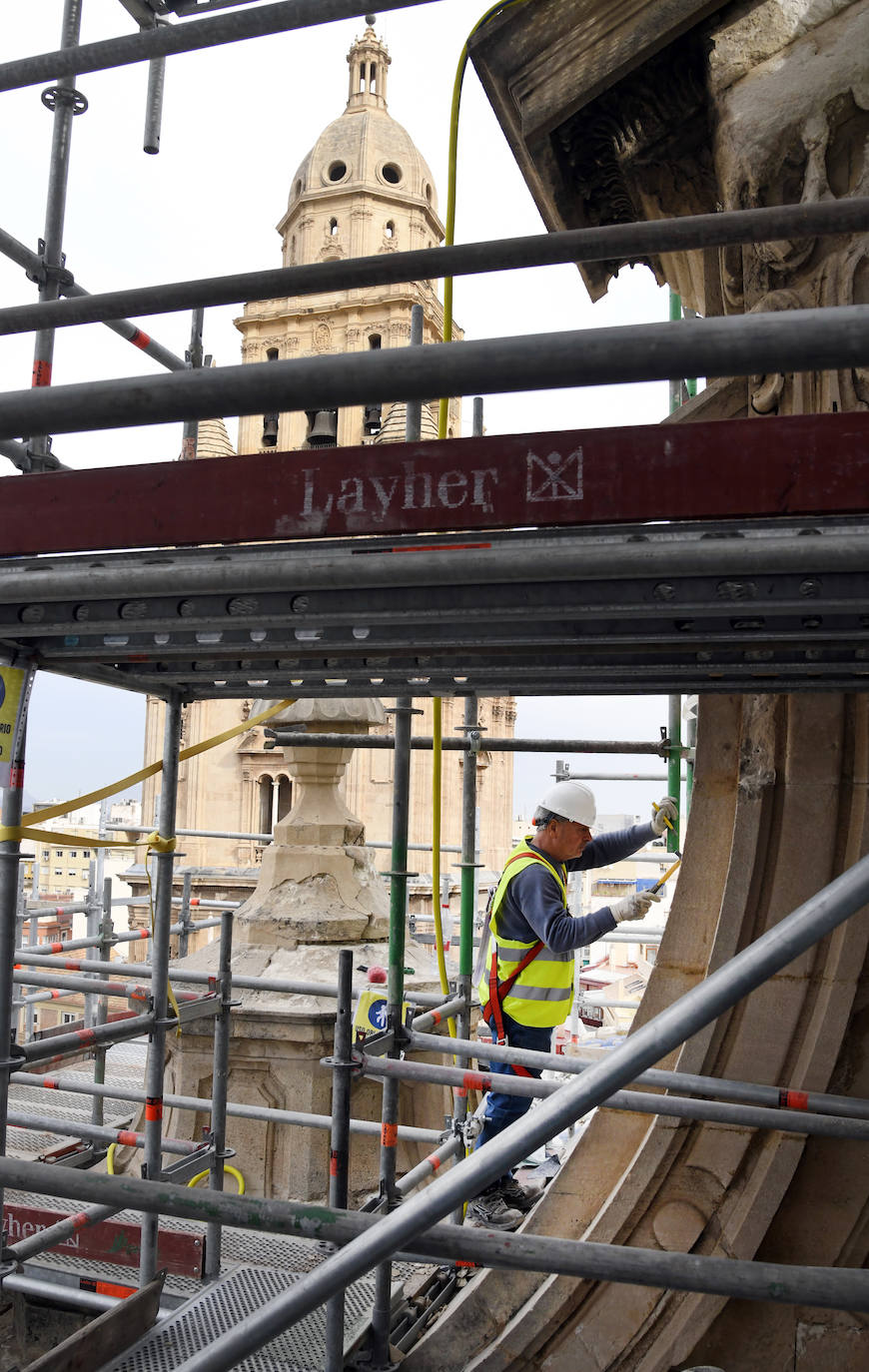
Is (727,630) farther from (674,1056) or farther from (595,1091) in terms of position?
(674,1056)

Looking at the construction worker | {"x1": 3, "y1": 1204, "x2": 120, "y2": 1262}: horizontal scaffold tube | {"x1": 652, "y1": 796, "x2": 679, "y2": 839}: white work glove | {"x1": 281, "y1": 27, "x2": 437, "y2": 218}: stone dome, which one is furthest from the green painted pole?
{"x1": 281, "y1": 27, "x2": 437, "y2": 218}: stone dome

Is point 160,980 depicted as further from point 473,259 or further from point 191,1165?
point 473,259

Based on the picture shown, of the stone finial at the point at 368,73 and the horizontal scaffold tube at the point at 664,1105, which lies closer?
the horizontal scaffold tube at the point at 664,1105

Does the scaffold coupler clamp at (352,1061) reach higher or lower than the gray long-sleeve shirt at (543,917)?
lower

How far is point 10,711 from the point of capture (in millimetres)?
2824

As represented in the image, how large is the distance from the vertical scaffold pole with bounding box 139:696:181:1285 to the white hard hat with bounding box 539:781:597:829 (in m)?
1.61

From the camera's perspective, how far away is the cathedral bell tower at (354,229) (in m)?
36.2

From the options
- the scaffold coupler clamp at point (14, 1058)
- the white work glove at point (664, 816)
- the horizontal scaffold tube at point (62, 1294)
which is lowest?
the horizontal scaffold tube at point (62, 1294)

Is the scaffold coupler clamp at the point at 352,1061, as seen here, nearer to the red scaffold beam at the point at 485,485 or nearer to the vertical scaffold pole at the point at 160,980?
the vertical scaffold pole at the point at 160,980

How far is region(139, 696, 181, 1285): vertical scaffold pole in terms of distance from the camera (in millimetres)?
3604

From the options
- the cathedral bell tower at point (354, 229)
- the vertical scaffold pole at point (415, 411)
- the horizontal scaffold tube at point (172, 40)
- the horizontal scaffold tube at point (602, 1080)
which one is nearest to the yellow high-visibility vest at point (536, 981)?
the vertical scaffold pole at point (415, 411)

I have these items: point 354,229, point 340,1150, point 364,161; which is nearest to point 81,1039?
point 340,1150

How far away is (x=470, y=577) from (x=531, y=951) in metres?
2.77

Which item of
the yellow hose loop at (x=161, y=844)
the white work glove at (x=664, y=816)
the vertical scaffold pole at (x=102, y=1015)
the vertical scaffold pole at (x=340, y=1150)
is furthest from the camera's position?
the vertical scaffold pole at (x=102, y=1015)
